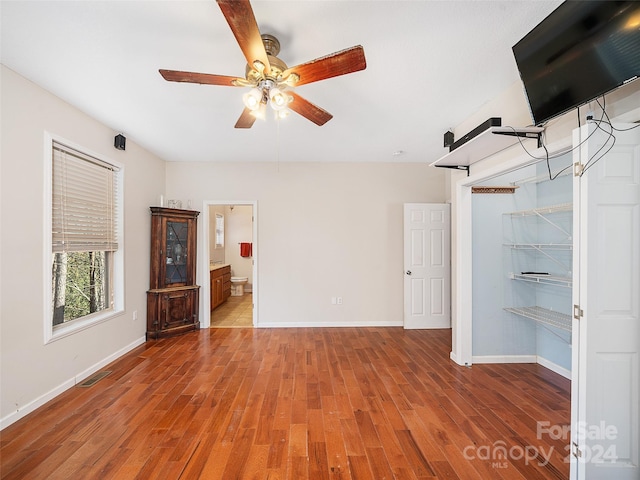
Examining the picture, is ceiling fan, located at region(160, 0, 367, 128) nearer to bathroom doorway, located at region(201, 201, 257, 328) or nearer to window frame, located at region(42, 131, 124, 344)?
window frame, located at region(42, 131, 124, 344)

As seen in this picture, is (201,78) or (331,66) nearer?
(331,66)

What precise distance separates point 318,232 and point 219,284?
2623 millimetres

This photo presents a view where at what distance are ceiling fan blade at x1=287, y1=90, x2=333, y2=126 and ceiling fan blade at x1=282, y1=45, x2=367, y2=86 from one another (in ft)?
0.67

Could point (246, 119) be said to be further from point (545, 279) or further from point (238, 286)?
point (238, 286)

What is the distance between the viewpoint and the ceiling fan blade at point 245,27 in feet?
3.73

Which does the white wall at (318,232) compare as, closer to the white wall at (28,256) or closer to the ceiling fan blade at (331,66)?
the white wall at (28,256)

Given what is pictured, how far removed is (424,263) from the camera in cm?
423

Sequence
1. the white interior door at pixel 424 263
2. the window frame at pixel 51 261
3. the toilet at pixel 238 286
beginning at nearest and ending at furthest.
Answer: the window frame at pixel 51 261, the white interior door at pixel 424 263, the toilet at pixel 238 286

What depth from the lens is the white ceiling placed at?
1502 millimetres

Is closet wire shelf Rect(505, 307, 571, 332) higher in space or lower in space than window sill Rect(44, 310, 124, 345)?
higher

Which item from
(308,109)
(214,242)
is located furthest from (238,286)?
(308,109)

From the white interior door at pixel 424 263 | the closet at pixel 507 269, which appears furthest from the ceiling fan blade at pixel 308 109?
the white interior door at pixel 424 263

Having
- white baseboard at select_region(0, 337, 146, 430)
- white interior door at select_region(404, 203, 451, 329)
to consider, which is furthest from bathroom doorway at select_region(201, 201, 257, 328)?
white interior door at select_region(404, 203, 451, 329)

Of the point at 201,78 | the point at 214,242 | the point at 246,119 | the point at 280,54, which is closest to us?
the point at 201,78
